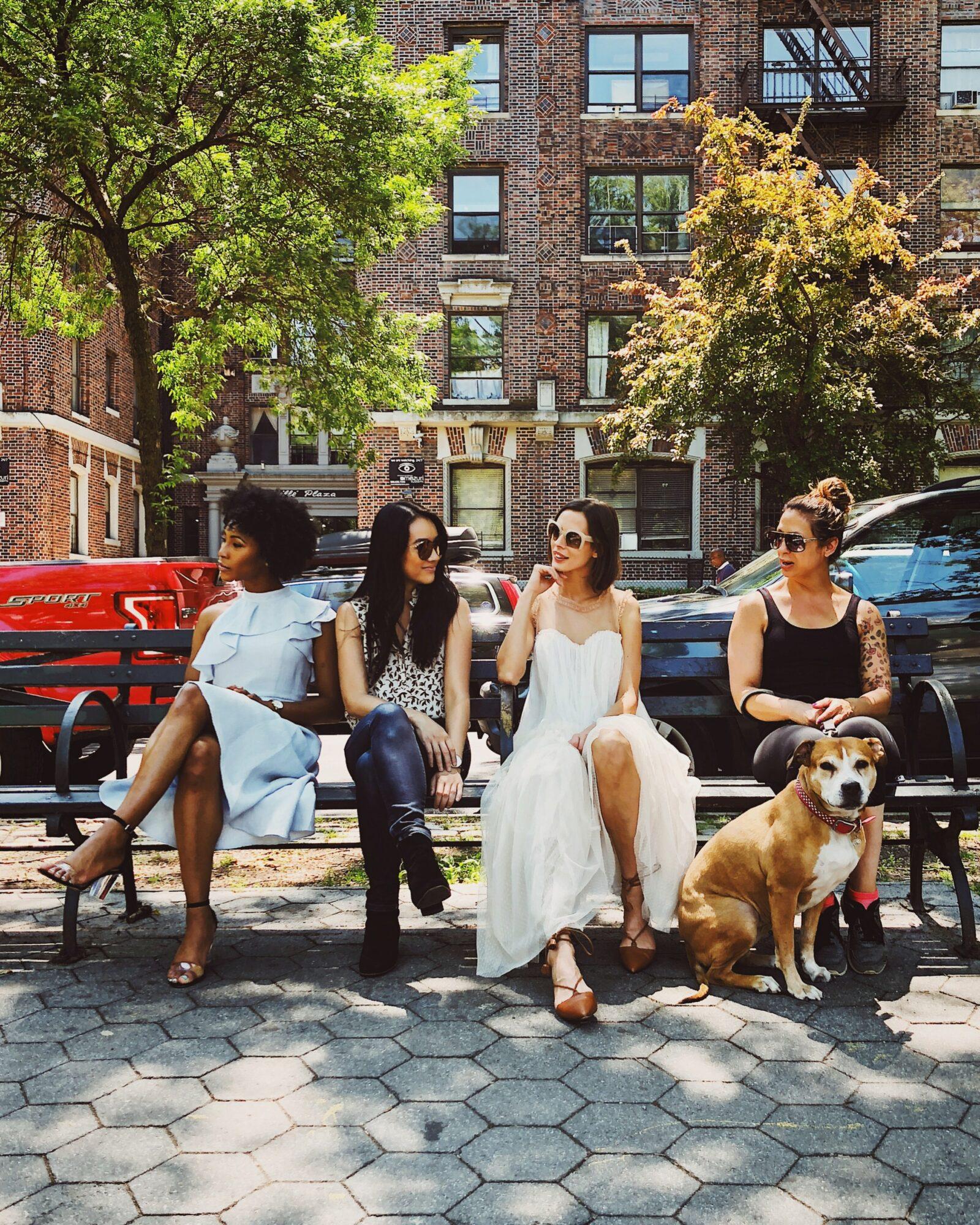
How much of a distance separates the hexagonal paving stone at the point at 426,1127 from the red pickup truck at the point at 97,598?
19.2 ft

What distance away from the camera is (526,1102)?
8.92 feet

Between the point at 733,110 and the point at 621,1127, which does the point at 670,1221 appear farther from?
the point at 733,110

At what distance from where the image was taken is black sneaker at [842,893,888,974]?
3.65 meters

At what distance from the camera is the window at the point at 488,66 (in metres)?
24.4

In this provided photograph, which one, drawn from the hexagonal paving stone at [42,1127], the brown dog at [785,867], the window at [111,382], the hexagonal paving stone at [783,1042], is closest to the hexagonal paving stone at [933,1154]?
the hexagonal paving stone at [783,1042]

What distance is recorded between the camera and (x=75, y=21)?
10.8 meters

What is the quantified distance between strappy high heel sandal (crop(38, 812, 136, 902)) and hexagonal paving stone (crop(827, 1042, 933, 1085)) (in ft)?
7.77

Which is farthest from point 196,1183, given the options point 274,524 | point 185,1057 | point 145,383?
point 145,383

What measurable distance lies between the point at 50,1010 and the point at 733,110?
25.3 meters

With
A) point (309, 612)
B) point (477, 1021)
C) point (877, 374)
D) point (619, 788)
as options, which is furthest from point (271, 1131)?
point (877, 374)

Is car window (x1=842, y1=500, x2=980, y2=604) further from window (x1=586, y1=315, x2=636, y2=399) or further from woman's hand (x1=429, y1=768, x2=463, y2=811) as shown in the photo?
window (x1=586, y1=315, x2=636, y2=399)

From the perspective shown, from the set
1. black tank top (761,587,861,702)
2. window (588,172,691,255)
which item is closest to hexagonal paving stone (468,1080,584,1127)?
black tank top (761,587,861,702)

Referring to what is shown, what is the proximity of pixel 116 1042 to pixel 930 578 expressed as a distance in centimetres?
542

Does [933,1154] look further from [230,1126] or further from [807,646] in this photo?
[807,646]
